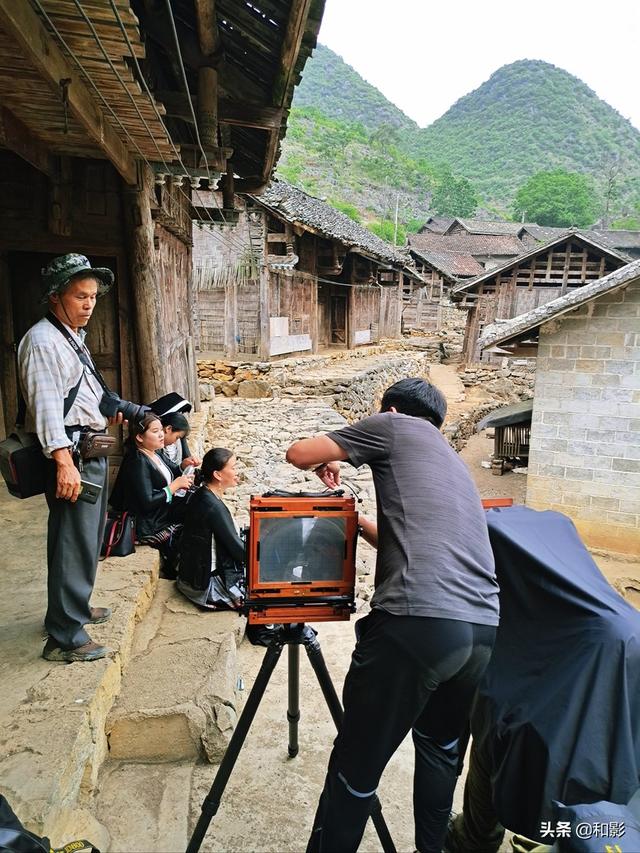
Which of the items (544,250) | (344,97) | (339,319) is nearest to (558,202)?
(544,250)

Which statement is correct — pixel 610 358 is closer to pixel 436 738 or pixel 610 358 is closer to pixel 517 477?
pixel 517 477

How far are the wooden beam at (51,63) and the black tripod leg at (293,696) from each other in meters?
2.72

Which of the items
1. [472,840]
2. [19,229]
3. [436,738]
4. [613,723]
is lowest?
[472,840]

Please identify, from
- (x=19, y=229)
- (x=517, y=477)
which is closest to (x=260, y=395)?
(x=517, y=477)

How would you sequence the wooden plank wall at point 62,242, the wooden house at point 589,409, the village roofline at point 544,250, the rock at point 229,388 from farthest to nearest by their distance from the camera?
1. the village roofline at point 544,250
2. the rock at point 229,388
3. the wooden house at point 589,409
4. the wooden plank wall at point 62,242

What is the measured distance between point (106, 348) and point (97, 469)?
3.00 m

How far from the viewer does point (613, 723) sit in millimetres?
1807

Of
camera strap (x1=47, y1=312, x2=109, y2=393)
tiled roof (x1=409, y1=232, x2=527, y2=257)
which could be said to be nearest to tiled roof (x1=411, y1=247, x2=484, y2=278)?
tiled roof (x1=409, y1=232, x2=527, y2=257)

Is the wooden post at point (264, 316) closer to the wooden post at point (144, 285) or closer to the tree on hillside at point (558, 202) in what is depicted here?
the wooden post at point (144, 285)

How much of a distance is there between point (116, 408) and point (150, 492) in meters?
1.21

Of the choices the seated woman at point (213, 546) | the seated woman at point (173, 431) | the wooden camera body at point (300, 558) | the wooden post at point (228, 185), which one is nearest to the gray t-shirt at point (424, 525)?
the wooden camera body at point (300, 558)

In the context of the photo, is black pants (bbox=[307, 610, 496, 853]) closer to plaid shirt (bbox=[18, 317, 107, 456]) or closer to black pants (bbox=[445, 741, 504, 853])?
black pants (bbox=[445, 741, 504, 853])

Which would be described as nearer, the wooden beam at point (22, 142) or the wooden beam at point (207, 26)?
the wooden beam at point (22, 142)

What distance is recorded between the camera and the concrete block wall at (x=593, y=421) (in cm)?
875
